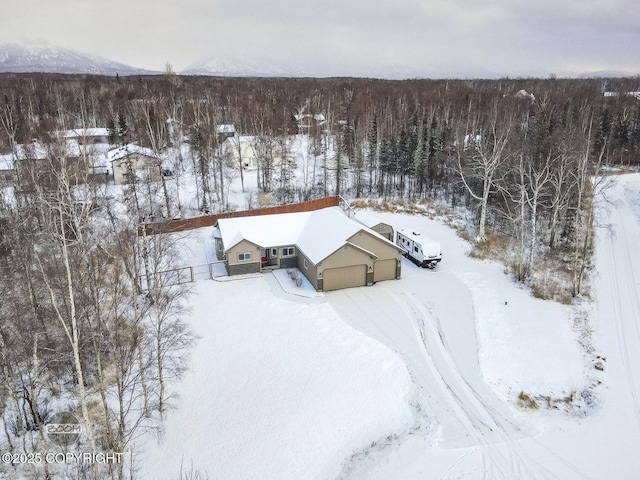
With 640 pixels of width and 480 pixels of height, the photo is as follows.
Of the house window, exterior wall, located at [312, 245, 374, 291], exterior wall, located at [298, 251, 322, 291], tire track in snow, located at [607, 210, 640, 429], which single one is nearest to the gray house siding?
the house window

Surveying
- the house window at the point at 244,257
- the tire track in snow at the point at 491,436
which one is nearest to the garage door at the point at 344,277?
the house window at the point at 244,257

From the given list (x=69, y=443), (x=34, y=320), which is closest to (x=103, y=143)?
(x=34, y=320)

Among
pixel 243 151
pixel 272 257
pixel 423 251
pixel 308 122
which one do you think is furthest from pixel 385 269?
pixel 308 122

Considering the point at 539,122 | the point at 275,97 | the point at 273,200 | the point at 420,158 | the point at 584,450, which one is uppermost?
the point at 275,97

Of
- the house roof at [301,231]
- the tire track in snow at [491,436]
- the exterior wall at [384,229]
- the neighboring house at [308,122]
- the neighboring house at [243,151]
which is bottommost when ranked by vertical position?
the tire track in snow at [491,436]

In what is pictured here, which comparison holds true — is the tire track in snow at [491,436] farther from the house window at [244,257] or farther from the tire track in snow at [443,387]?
the house window at [244,257]

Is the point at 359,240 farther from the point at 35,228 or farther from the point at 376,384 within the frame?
the point at 35,228
